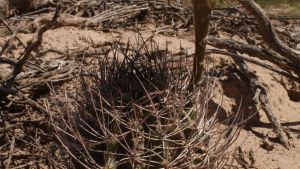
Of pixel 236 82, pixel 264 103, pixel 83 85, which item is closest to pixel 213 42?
pixel 236 82

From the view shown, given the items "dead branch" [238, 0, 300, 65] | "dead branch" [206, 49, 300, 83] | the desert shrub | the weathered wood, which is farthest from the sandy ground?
the desert shrub

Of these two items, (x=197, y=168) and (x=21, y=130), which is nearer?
(x=197, y=168)

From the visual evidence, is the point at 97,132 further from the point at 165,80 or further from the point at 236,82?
the point at 236,82

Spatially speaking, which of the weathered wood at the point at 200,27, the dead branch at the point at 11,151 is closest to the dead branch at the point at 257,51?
the weathered wood at the point at 200,27

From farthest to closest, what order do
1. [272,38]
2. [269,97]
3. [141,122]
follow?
1. [269,97]
2. [272,38]
3. [141,122]

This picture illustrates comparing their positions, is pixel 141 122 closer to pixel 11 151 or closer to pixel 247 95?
pixel 11 151

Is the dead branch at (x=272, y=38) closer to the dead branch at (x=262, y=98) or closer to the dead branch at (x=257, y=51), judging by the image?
the dead branch at (x=257, y=51)

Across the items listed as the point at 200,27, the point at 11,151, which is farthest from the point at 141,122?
the point at 11,151

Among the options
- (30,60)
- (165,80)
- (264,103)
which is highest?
(165,80)

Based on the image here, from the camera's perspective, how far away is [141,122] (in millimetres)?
2213

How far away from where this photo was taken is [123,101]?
227cm

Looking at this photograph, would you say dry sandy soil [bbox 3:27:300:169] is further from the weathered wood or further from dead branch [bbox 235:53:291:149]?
the weathered wood

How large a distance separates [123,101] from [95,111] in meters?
0.12

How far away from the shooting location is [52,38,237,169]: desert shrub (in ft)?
7.31
